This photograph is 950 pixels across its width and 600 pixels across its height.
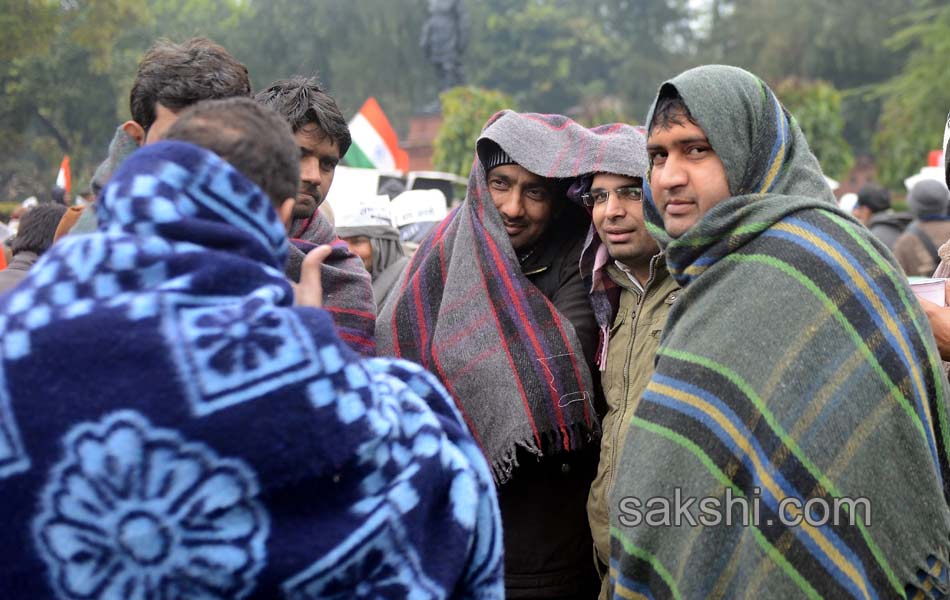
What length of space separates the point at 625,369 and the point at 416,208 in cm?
367

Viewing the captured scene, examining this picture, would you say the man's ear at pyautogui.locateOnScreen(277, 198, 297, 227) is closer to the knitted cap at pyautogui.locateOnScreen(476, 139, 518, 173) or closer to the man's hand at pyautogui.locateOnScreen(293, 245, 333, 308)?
the man's hand at pyautogui.locateOnScreen(293, 245, 333, 308)

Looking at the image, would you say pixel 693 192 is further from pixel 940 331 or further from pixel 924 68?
pixel 924 68

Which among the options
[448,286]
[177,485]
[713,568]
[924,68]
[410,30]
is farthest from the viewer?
[410,30]

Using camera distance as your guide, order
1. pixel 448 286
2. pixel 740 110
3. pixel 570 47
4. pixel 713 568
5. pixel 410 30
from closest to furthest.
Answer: pixel 713 568 → pixel 740 110 → pixel 448 286 → pixel 410 30 → pixel 570 47

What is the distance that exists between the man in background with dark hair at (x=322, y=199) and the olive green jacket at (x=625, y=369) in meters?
0.65

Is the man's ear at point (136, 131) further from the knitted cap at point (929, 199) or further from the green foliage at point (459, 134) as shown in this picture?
the green foliage at point (459, 134)

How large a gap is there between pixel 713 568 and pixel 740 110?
1027 millimetres

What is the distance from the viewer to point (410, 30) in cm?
4438

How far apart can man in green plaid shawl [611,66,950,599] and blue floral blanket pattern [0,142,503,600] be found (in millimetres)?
895

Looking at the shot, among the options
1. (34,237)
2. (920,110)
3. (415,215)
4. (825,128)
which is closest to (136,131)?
(34,237)

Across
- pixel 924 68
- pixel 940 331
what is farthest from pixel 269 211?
pixel 924 68

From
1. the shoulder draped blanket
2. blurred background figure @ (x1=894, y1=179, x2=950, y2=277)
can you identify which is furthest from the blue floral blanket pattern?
blurred background figure @ (x1=894, y1=179, x2=950, y2=277)

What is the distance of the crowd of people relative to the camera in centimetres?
142

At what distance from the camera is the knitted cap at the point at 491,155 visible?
10.1ft
